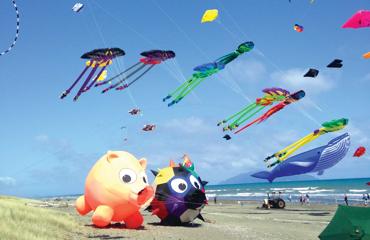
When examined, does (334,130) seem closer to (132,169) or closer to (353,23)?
(353,23)

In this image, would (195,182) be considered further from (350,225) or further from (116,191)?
(350,225)

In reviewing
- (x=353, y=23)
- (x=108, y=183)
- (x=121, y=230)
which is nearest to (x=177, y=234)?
(x=121, y=230)

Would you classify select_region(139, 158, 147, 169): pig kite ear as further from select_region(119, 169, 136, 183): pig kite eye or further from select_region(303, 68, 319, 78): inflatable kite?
select_region(303, 68, 319, 78): inflatable kite

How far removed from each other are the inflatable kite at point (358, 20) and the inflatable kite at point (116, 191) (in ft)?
29.4

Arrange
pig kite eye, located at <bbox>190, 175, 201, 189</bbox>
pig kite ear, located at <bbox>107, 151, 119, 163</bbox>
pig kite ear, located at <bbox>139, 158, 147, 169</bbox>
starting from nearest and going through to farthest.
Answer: pig kite ear, located at <bbox>107, 151, 119, 163</bbox> → pig kite ear, located at <bbox>139, 158, 147, 169</bbox> → pig kite eye, located at <bbox>190, 175, 201, 189</bbox>

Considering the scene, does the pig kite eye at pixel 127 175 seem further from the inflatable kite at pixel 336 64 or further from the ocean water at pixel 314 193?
the ocean water at pixel 314 193

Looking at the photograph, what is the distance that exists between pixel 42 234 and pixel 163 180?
7017mm

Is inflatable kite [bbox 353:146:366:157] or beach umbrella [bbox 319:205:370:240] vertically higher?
inflatable kite [bbox 353:146:366:157]

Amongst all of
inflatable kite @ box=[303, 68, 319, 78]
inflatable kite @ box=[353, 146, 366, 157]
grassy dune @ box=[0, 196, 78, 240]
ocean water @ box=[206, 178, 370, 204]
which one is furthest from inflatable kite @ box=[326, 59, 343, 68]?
ocean water @ box=[206, 178, 370, 204]

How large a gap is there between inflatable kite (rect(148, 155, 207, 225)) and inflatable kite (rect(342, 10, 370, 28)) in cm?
917

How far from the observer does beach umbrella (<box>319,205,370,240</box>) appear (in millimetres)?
7227

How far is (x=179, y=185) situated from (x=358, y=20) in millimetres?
9524

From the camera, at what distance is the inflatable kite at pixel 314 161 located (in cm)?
1437

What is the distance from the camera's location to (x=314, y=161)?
47.0 feet
